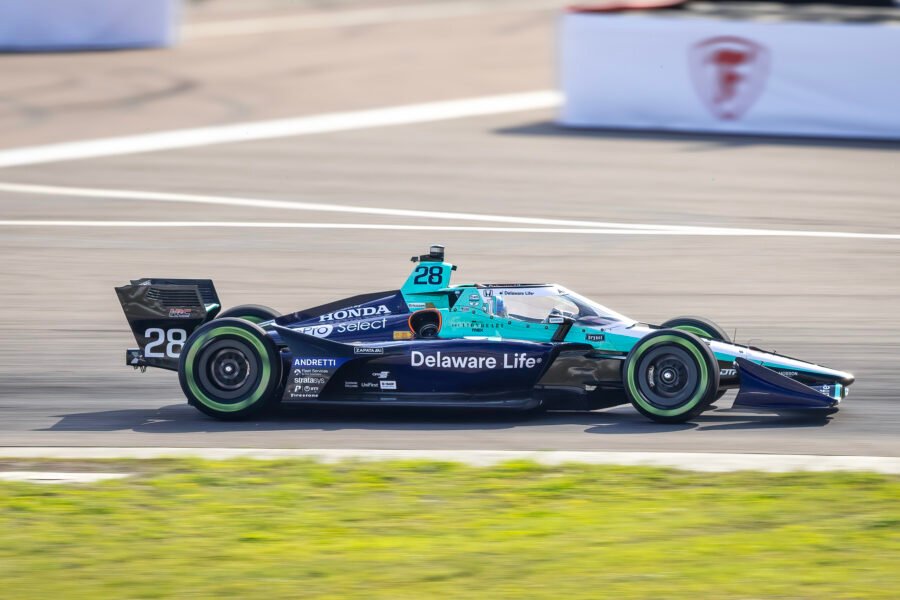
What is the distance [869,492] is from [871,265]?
835 centimetres

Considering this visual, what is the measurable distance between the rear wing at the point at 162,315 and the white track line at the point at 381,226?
25.5 ft

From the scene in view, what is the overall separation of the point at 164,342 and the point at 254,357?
102 centimetres

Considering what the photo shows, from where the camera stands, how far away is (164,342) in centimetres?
1069

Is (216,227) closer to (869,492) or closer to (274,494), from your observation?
(274,494)

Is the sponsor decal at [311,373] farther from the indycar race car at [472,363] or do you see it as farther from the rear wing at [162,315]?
the rear wing at [162,315]

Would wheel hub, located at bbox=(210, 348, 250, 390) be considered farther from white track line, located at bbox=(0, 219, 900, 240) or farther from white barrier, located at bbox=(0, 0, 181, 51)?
white barrier, located at bbox=(0, 0, 181, 51)

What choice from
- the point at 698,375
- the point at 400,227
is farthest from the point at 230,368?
the point at 400,227

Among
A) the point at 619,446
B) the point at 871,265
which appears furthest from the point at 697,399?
the point at 871,265

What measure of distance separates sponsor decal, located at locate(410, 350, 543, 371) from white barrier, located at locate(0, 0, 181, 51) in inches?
983

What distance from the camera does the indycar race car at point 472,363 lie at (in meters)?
9.88

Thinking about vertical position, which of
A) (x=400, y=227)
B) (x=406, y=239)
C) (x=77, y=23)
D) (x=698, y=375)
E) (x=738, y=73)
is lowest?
(x=698, y=375)

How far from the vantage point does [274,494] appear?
8242 mm

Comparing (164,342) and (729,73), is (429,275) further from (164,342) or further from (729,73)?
(729,73)

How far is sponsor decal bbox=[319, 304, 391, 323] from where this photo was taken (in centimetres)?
1040
